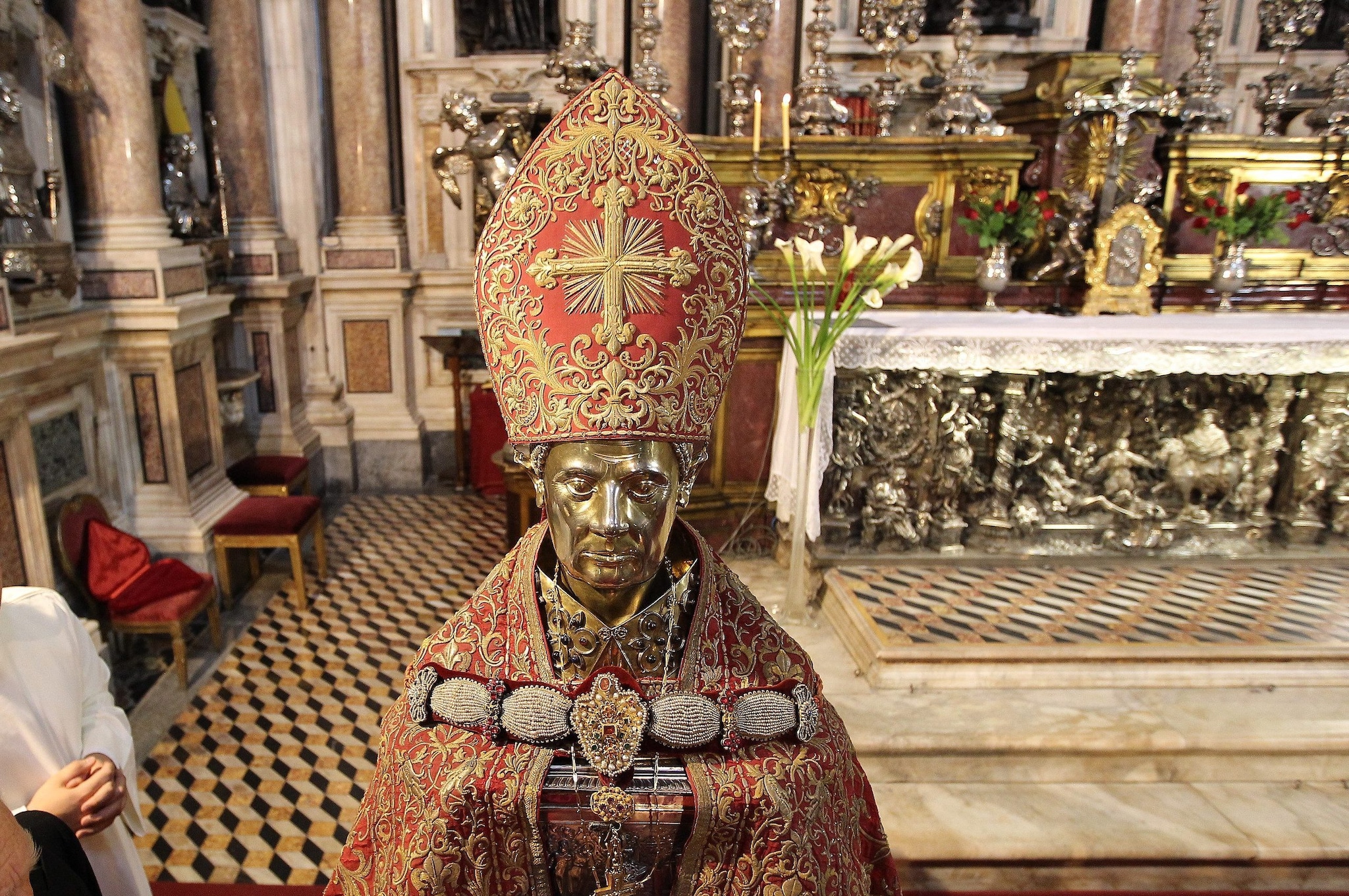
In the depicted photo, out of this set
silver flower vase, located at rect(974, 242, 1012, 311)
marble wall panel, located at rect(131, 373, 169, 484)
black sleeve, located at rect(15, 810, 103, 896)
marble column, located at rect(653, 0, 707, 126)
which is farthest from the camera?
marble column, located at rect(653, 0, 707, 126)

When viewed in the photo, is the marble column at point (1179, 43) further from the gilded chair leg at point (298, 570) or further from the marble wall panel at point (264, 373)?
the marble wall panel at point (264, 373)

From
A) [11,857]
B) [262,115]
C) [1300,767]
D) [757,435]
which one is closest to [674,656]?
[11,857]

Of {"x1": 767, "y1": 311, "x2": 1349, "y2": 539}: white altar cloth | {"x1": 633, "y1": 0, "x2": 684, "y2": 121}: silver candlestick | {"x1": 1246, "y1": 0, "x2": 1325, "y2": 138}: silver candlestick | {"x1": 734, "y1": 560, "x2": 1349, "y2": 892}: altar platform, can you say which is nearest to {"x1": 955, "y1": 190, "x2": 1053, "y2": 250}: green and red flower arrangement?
{"x1": 767, "y1": 311, "x2": 1349, "y2": 539}: white altar cloth

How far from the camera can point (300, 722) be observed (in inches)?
169

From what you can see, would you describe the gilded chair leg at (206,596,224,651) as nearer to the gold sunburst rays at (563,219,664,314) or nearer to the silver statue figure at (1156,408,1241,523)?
the gold sunburst rays at (563,219,664,314)

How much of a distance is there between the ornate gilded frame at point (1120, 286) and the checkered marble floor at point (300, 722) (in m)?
4.15

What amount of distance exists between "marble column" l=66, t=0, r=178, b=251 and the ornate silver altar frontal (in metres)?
4.00

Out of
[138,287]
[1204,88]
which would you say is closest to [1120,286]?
[1204,88]

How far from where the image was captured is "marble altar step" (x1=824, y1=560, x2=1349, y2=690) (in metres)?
3.80

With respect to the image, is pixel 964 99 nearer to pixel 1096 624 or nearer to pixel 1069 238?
pixel 1069 238

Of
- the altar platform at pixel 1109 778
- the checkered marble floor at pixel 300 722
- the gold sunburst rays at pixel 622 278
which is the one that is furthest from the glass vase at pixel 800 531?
the gold sunburst rays at pixel 622 278

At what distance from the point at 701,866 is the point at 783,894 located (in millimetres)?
122

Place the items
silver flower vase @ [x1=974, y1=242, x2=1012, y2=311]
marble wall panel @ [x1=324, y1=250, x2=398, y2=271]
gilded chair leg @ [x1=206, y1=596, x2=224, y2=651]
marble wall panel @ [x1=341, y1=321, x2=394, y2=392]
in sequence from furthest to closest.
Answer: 1. marble wall panel @ [x1=341, y1=321, x2=394, y2=392]
2. marble wall panel @ [x1=324, y1=250, x2=398, y2=271]
3. silver flower vase @ [x1=974, y1=242, x2=1012, y2=311]
4. gilded chair leg @ [x1=206, y1=596, x2=224, y2=651]

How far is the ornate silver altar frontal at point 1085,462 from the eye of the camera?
15.8ft
